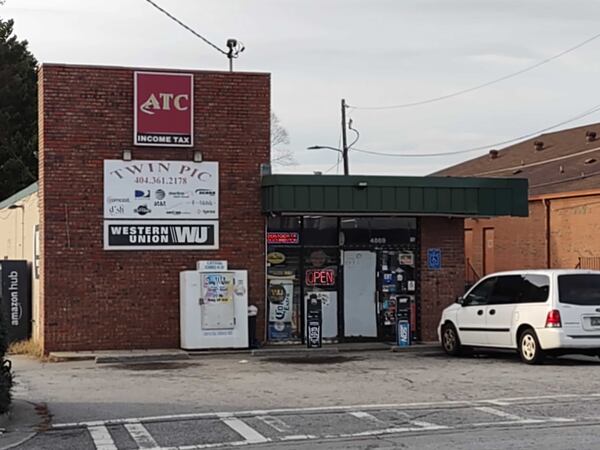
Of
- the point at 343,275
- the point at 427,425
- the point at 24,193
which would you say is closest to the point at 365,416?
the point at 427,425

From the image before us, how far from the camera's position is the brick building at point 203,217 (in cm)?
2003

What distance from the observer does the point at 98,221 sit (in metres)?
20.2

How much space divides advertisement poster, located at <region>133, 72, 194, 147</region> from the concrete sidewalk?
4460 millimetres

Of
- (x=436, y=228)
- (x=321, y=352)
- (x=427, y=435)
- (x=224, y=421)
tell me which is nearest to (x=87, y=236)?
(x=321, y=352)

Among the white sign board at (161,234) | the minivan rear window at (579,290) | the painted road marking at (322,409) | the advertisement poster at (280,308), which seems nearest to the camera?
the painted road marking at (322,409)

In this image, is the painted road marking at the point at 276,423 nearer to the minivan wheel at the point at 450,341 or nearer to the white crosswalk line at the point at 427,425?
the white crosswalk line at the point at 427,425

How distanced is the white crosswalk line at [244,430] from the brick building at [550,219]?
24.7m

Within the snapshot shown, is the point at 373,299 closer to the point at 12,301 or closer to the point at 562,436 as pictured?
the point at 12,301

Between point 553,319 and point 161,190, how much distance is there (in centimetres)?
866

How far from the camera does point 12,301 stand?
72.9 feet

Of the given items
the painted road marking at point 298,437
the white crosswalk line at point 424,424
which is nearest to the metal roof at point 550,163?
the white crosswalk line at point 424,424

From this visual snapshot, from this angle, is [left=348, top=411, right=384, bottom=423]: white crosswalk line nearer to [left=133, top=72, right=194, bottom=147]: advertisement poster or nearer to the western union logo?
the western union logo

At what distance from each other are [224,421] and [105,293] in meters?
9.55

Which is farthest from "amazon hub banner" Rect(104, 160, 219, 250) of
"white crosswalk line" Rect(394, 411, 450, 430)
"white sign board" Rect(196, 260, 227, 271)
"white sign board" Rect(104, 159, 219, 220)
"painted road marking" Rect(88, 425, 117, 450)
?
"white crosswalk line" Rect(394, 411, 450, 430)
